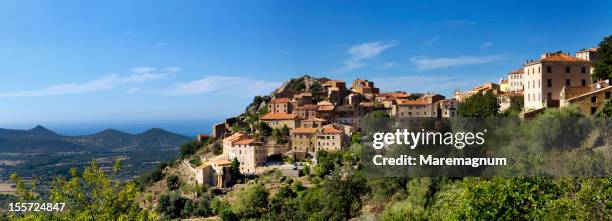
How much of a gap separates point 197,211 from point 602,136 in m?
37.3

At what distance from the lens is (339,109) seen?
7219cm

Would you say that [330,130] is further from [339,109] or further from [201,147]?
[201,147]

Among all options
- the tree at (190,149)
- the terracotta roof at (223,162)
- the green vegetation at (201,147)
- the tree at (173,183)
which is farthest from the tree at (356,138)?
the tree at (190,149)

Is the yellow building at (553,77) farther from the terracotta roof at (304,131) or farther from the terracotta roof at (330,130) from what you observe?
the terracotta roof at (304,131)

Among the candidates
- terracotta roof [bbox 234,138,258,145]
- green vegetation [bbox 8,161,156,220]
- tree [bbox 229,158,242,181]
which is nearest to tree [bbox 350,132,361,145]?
terracotta roof [bbox 234,138,258,145]

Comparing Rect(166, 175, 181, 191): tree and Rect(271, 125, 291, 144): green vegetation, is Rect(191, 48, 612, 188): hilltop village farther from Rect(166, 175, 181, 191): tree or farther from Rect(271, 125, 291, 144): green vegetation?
Rect(166, 175, 181, 191): tree

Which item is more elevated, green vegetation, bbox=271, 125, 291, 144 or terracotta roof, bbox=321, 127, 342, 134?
terracotta roof, bbox=321, 127, 342, 134

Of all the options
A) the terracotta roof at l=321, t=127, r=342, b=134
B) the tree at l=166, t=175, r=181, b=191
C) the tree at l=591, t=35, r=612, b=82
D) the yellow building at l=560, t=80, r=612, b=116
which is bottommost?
the tree at l=166, t=175, r=181, b=191

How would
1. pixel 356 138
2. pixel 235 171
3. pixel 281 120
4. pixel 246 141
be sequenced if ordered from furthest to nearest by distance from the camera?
pixel 281 120, pixel 356 138, pixel 246 141, pixel 235 171

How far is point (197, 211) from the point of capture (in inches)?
2002

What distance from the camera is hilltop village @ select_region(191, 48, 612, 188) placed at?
3600 centimetres

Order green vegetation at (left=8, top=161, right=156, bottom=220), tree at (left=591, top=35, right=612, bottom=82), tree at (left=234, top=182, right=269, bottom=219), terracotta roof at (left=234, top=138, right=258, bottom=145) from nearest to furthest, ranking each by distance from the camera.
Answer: green vegetation at (left=8, top=161, right=156, bottom=220)
tree at (left=591, top=35, right=612, bottom=82)
tree at (left=234, top=182, right=269, bottom=219)
terracotta roof at (left=234, top=138, right=258, bottom=145)

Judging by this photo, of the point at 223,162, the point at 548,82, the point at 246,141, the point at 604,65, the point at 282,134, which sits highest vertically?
the point at 604,65

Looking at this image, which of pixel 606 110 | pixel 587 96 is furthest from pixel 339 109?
pixel 606 110
